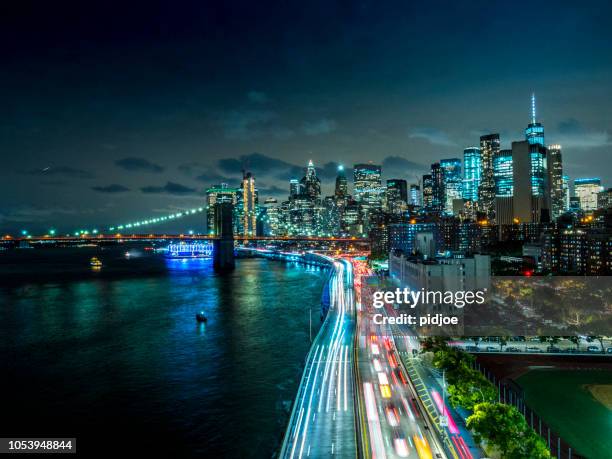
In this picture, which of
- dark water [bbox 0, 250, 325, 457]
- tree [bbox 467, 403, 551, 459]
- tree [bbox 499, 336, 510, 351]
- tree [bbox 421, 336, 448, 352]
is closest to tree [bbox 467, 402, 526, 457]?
tree [bbox 467, 403, 551, 459]

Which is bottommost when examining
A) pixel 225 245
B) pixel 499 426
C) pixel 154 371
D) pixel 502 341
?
pixel 154 371

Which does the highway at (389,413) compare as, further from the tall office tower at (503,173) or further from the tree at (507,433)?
the tall office tower at (503,173)

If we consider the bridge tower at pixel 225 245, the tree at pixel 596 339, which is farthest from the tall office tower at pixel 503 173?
the tree at pixel 596 339

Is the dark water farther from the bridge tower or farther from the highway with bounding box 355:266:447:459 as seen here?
the bridge tower

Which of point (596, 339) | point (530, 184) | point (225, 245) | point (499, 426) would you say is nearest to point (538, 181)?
point (530, 184)

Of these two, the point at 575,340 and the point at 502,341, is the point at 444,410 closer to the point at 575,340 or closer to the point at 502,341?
the point at 502,341

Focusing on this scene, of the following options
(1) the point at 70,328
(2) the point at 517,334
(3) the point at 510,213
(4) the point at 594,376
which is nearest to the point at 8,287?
(1) the point at 70,328
